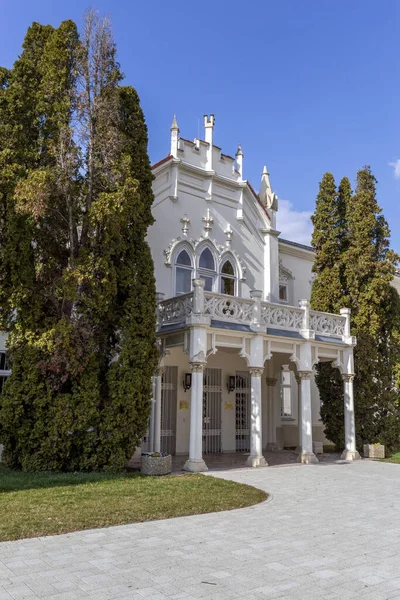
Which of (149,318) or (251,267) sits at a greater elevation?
(251,267)

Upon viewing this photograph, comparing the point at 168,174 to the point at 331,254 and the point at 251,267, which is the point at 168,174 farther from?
the point at 331,254

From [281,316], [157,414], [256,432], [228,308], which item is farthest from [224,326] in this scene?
[157,414]

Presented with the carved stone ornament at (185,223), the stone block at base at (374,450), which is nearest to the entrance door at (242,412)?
the stone block at base at (374,450)

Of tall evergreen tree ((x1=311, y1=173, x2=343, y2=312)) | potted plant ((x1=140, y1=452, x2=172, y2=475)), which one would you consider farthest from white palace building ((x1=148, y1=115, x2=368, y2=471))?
tall evergreen tree ((x1=311, y1=173, x2=343, y2=312))

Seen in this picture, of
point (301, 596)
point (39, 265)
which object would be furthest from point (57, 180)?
point (301, 596)

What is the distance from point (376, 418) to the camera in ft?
60.2

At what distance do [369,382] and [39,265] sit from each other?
1210cm

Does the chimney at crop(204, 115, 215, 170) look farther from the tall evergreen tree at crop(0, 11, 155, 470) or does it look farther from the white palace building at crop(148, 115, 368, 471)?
the tall evergreen tree at crop(0, 11, 155, 470)

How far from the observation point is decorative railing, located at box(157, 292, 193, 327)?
14504mm

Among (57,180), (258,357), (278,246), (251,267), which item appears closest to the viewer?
(57,180)

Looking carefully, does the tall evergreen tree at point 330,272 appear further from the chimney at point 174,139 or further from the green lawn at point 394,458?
the chimney at point 174,139

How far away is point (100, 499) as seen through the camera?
29.7ft

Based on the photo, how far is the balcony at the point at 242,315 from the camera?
14.3 m

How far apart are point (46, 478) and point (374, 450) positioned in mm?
11441
